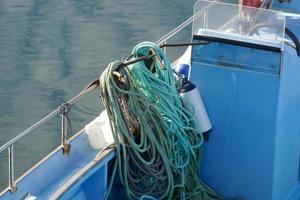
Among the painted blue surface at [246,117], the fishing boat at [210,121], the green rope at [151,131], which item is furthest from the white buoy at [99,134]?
the painted blue surface at [246,117]

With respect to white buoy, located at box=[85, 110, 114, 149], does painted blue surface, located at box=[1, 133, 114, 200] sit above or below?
below

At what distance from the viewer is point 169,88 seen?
4.52 metres

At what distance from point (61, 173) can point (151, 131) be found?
0.61m

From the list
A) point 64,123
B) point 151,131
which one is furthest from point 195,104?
point 64,123

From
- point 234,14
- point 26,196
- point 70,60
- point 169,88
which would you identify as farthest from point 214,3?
point 70,60

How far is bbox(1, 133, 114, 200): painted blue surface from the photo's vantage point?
4.00 m

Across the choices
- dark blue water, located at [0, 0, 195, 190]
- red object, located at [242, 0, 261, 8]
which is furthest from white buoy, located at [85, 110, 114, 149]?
dark blue water, located at [0, 0, 195, 190]

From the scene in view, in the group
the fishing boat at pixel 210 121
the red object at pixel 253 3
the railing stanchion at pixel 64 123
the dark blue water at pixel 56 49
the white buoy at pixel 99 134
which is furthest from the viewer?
the dark blue water at pixel 56 49

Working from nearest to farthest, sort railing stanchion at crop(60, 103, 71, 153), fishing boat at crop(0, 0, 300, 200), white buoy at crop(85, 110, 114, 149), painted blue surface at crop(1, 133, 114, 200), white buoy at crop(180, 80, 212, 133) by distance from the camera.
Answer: painted blue surface at crop(1, 133, 114, 200), railing stanchion at crop(60, 103, 71, 153), fishing boat at crop(0, 0, 300, 200), white buoy at crop(85, 110, 114, 149), white buoy at crop(180, 80, 212, 133)

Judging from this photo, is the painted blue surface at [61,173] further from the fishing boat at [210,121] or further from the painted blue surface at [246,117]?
the painted blue surface at [246,117]

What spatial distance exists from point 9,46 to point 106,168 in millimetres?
11175

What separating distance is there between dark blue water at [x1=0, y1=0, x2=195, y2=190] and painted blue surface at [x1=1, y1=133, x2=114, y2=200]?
17.4 ft

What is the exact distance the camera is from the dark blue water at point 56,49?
11422 mm

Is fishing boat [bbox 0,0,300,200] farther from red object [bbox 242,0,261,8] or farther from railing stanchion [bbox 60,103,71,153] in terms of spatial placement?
red object [bbox 242,0,261,8]
